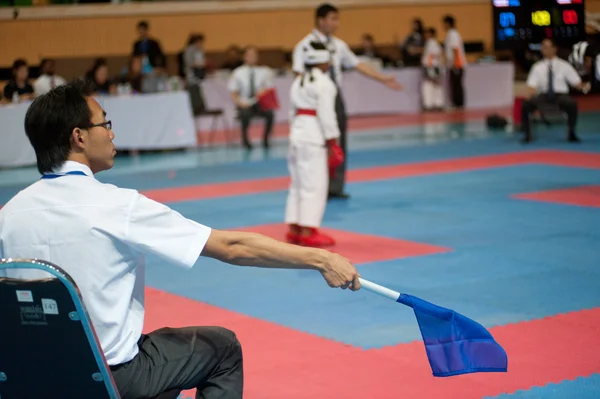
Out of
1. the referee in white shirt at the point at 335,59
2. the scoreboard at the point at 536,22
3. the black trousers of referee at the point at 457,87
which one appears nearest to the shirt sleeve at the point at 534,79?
the scoreboard at the point at 536,22

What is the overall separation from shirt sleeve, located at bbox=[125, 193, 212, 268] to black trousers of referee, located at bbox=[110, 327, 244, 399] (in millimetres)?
396

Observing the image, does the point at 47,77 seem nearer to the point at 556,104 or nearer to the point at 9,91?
the point at 9,91

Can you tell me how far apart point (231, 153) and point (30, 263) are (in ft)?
48.7

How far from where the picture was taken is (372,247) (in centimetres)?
889

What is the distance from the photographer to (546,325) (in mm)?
6125

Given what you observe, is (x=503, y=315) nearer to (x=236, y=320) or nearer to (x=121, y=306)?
(x=236, y=320)

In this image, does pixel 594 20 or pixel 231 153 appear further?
pixel 231 153

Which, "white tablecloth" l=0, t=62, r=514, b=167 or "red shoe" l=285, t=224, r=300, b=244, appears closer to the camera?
"red shoe" l=285, t=224, r=300, b=244

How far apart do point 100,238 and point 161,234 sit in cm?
20

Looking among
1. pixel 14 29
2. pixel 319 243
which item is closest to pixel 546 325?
pixel 319 243

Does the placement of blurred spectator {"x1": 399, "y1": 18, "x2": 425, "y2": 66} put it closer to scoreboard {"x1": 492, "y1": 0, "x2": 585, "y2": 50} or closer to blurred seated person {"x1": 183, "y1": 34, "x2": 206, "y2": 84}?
blurred seated person {"x1": 183, "y1": 34, "x2": 206, "y2": 84}

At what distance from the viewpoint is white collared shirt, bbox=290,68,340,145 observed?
29.4 ft

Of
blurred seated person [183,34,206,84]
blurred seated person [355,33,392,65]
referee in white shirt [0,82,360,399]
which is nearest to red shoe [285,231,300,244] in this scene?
referee in white shirt [0,82,360,399]

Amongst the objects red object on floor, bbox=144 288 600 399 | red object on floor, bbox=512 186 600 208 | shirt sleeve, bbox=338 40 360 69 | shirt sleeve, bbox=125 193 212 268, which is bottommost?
red object on floor, bbox=512 186 600 208
